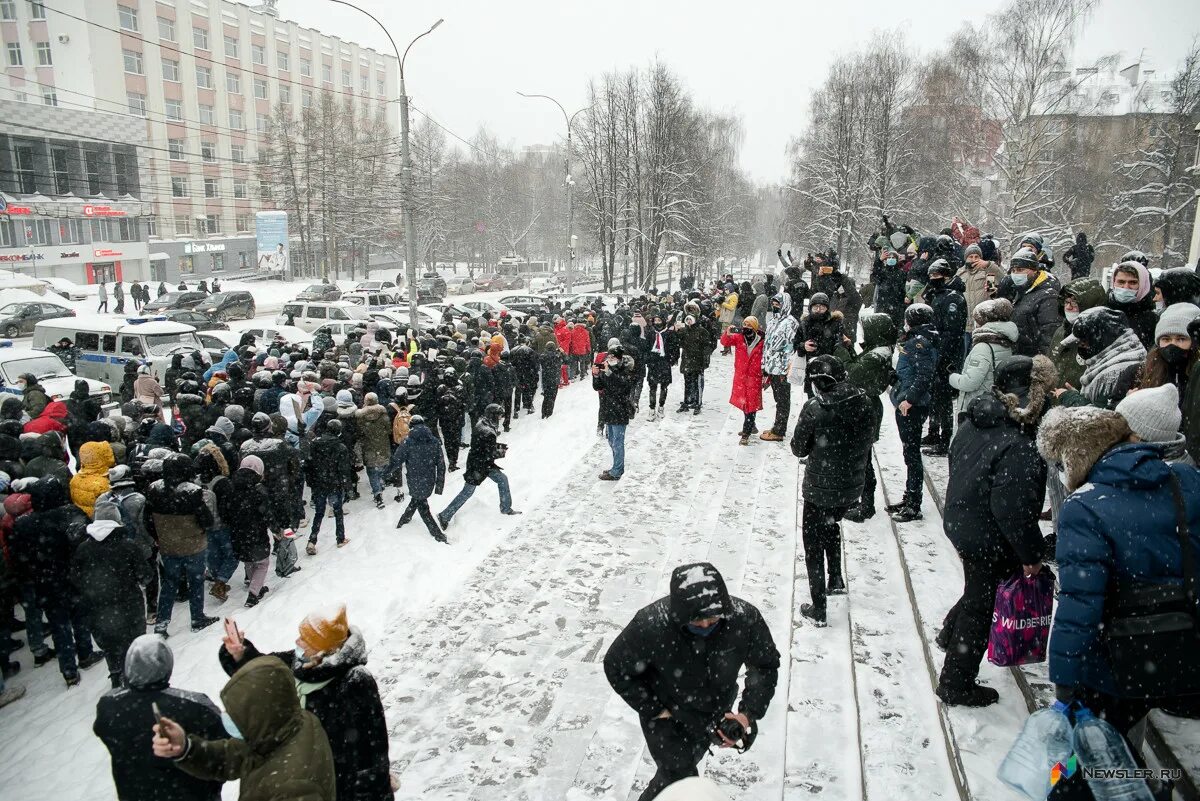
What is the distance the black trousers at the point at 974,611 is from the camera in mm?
3691

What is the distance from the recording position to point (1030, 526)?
136 inches

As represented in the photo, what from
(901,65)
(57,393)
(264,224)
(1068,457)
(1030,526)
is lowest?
(57,393)

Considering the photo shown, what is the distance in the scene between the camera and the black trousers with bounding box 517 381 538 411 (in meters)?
13.7

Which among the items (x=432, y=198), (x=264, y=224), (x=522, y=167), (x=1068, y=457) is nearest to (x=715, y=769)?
(x=1068, y=457)

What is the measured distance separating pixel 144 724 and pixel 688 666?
2.54 meters

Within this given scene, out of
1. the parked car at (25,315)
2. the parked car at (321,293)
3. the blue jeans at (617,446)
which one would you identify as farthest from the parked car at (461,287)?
the blue jeans at (617,446)

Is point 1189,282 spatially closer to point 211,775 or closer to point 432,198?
point 211,775

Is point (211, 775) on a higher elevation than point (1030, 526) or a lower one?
lower

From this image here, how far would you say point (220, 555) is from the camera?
740 centimetres

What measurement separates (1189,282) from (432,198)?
56.0 meters

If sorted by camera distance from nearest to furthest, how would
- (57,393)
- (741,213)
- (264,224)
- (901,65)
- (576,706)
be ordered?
(576,706), (57,393), (901,65), (264,224), (741,213)

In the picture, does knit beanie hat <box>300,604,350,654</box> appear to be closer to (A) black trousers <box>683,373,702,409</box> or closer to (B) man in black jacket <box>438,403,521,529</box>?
(B) man in black jacket <box>438,403,521,529</box>

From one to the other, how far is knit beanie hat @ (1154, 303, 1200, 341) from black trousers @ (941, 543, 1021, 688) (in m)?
1.86

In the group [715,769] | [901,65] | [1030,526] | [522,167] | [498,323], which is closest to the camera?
[1030,526]
